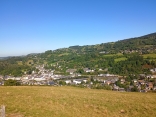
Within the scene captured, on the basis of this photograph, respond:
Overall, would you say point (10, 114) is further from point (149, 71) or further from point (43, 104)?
point (149, 71)

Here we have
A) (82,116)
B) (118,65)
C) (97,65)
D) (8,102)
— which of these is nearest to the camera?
(82,116)

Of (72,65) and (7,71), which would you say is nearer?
(7,71)

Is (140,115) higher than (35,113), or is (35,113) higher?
(35,113)

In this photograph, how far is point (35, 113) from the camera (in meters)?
11.3

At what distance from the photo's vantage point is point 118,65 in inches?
4063

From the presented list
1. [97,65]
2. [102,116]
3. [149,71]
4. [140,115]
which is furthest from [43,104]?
[97,65]

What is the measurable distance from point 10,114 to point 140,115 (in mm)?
10075

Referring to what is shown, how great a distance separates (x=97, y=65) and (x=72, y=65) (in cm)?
2539

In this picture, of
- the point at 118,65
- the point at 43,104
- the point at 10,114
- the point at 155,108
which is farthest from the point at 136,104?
the point at 118,65

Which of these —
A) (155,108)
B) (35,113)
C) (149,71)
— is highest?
(35,113)

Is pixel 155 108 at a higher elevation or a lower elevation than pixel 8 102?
lower

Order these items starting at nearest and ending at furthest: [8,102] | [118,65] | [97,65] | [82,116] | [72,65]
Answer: [82,116] < [8,102] < [118,65] < [97,65] < [72,65]

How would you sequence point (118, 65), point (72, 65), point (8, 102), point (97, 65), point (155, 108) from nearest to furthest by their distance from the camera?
point (155, 108), point (8, 102), point (118, 65), point (97, 65), point (72, 65)

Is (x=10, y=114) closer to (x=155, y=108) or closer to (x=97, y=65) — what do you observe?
(x=155, y=108)
